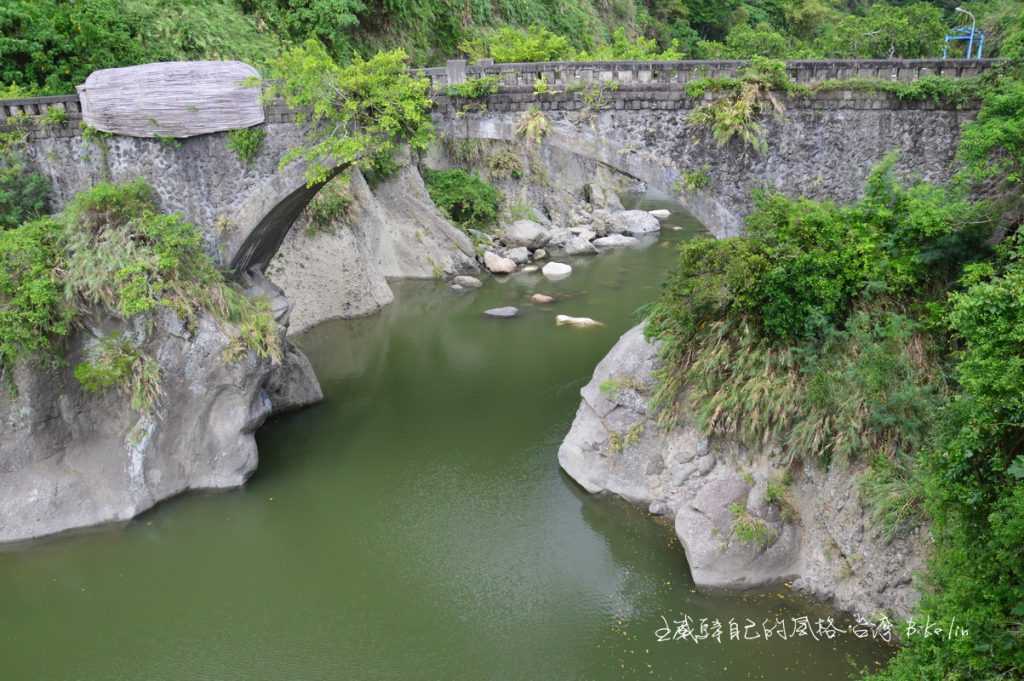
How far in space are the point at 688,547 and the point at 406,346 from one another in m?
11.0

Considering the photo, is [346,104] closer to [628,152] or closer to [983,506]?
[628,152]

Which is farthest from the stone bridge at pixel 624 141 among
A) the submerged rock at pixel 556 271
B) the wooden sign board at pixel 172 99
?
the submerged rock at pixel 556 271

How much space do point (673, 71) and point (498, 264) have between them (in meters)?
12.9

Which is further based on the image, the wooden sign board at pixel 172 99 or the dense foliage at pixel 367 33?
the dense foliage at pixel 367 33

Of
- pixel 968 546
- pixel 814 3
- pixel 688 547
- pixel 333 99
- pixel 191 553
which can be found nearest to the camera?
pixel 968 546

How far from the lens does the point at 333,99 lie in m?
12.4

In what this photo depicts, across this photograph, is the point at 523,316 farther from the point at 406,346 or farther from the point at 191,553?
the point at 191,553

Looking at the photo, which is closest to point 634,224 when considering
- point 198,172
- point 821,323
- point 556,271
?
point 556,271

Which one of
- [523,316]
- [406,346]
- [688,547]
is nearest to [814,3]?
[523,316]

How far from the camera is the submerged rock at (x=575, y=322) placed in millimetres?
19500

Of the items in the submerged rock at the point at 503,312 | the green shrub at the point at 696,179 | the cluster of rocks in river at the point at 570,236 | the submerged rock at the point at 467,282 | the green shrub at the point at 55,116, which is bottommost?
the submerged rock at the point at 503,312

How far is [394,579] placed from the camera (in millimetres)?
10672

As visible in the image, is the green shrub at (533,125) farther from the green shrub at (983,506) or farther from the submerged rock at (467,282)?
the submerged rock at (467,282)

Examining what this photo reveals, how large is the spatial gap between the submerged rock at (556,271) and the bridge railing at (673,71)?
11.1 metres
